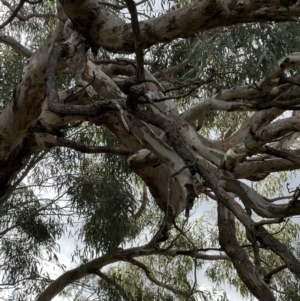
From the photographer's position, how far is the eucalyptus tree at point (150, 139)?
194 centimetres

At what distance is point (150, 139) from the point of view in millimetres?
2193

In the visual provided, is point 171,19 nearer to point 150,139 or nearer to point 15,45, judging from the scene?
point 150,139

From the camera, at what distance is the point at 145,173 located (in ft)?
10.9

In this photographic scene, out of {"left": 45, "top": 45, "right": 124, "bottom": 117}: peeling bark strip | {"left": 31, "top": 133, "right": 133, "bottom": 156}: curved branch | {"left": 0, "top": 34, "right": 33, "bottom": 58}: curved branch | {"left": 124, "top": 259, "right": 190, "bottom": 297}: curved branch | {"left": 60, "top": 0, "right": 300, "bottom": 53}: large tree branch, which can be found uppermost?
{"left": 0, "top": 34, "right": 33, "bottom": 58}: curved branch

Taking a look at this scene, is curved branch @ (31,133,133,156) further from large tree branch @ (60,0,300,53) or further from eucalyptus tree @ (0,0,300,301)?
large tree branch @ (60,0,300,53)

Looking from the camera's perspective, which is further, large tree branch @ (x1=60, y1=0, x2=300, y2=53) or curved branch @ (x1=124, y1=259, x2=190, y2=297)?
curved branch @ (x1=124, y1=259, x2=190, y2=297)

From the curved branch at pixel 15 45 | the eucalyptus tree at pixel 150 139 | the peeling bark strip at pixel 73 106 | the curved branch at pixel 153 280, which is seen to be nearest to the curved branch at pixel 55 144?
the eucalyptus tree at pixel 150 139

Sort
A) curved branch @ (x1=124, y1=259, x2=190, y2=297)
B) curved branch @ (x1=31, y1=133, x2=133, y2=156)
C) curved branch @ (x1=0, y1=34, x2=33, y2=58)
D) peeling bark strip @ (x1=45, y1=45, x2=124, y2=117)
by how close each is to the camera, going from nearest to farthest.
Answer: peeling bark strip @ (x1=45, y1=45, x2=124, y2=117)
curved branch @ (x1=31, y1=133, x2=133, y2=156)
curved branch @ (x1=0, y1=34, x2=33, y2=58)
curved branch @ (x1=124, y1=259, x2=190, y2=297)

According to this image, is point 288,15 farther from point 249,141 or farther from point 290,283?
point 290,283

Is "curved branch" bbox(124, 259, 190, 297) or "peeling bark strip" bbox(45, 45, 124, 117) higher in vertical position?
"curved branch" bbox(124, 259, 190, 297)

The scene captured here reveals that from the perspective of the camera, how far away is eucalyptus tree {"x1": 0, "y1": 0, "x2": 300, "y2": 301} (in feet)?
6.38

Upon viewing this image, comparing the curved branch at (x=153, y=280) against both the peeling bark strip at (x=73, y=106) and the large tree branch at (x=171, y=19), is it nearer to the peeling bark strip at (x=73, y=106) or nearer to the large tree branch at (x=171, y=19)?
the large tree branch at (x=171, y=19)

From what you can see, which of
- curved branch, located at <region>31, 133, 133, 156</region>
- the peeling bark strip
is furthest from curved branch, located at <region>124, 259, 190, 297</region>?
the peeling bark strip

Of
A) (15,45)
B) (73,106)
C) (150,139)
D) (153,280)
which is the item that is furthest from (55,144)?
(153,280)
